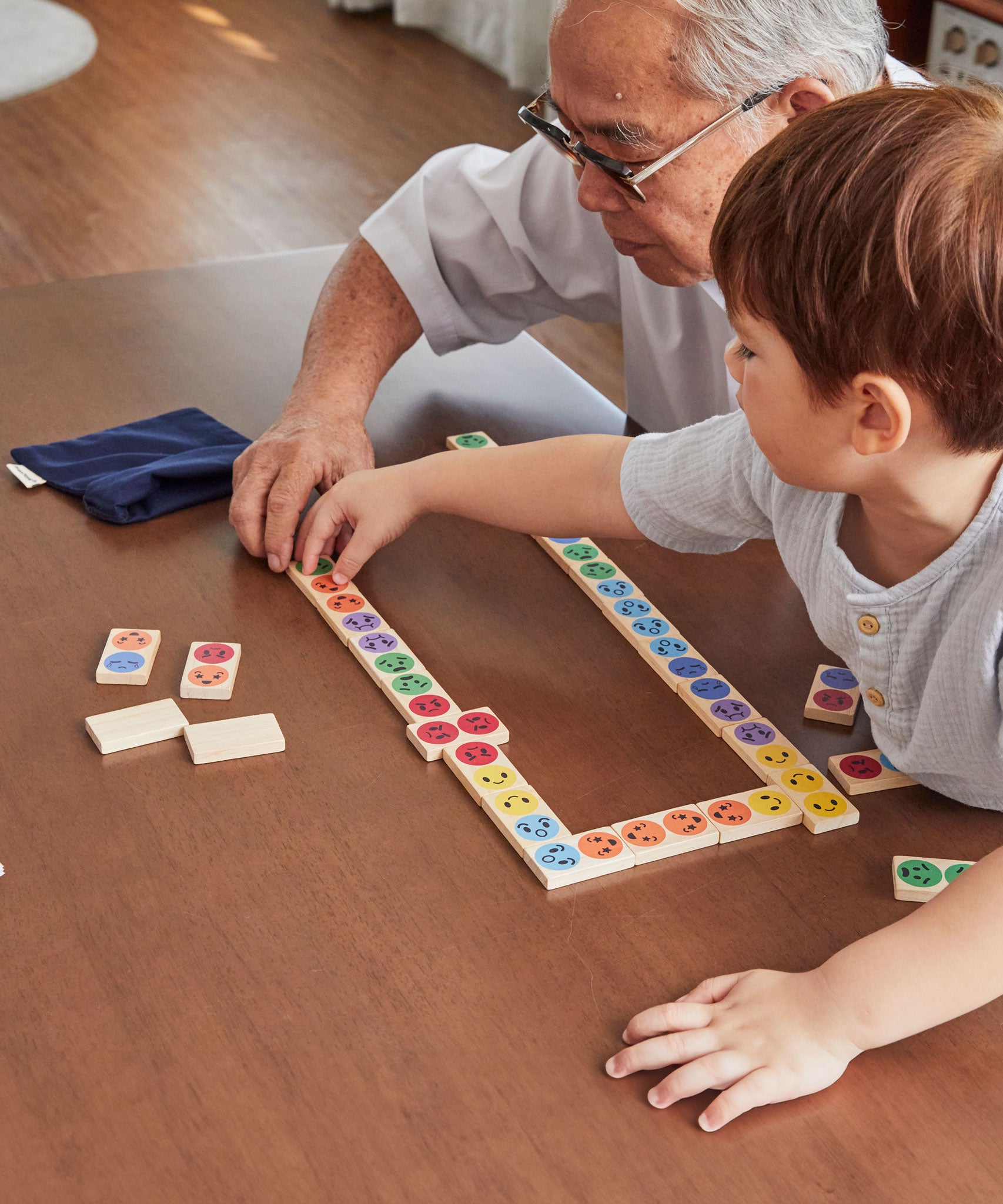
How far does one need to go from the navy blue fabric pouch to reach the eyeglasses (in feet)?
1.39

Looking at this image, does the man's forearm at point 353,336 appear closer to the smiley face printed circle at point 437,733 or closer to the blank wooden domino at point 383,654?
the blank wooden domino at point 383,654

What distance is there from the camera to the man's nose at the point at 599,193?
49.3 inches

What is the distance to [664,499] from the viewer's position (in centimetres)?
115

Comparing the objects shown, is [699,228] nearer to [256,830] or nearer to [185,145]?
[256,830]

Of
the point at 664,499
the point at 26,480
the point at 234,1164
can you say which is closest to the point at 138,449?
the point at 26,480

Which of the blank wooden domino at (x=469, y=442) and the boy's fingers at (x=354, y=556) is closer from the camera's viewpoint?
the boy's fingers at (x=354, y=556)

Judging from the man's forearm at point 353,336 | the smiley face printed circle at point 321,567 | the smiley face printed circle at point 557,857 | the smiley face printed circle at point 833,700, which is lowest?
the smiley face printed circle at point 321,567

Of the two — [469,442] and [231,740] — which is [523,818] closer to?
[231,740]

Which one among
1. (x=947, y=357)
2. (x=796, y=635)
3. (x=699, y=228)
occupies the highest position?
(x=947, y=357)

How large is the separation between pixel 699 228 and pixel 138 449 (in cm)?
59

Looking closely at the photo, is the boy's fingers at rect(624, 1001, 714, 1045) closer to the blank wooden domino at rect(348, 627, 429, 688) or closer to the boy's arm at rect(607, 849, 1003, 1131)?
the boy's arm at rect(607, 849, 1003, 1131)

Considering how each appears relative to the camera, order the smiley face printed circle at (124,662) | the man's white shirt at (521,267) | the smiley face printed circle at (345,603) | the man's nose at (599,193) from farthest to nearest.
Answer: the man's white shirt at (521,267), the man's nose at (599,193), the smiley face printed circle at (345,603), the smiley face printed circle at (124,662)

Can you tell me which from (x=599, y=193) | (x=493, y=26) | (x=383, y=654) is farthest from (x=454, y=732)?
(x=493, y=26)

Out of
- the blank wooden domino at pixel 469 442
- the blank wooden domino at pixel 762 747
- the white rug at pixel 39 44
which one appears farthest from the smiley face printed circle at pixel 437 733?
the white rug at pixel 39 44
